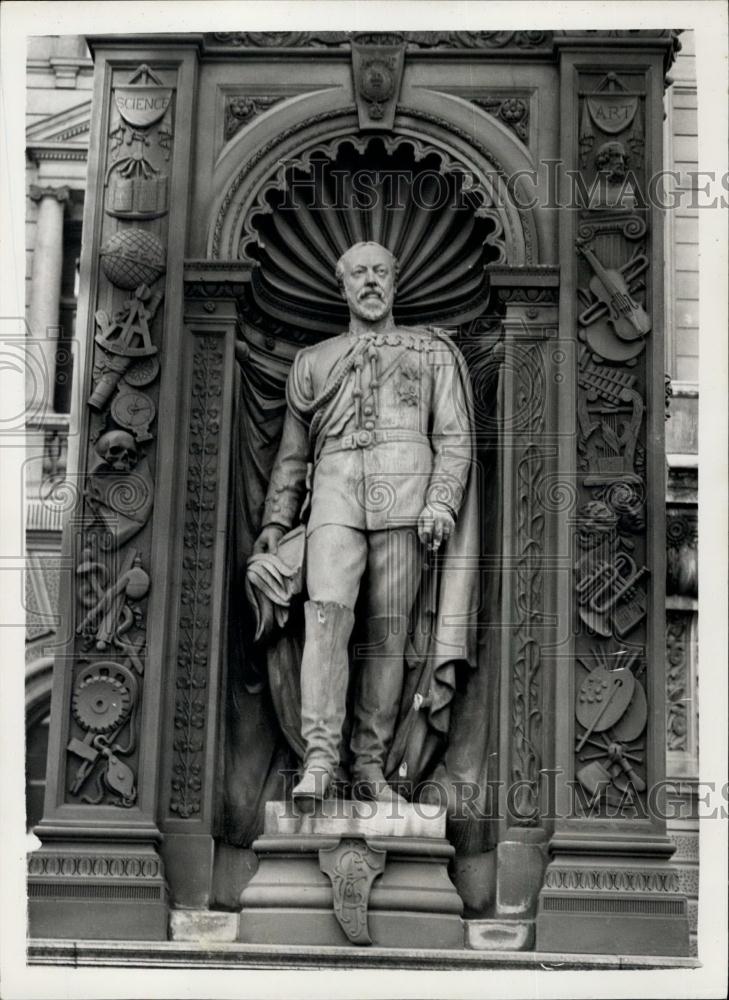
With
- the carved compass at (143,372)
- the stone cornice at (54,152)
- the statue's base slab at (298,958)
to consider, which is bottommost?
the statue's base slab at (298,958)

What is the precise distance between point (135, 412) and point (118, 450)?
0.26 meters

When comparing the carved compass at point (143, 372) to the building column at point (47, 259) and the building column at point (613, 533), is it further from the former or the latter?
the building column at point (47, 259)

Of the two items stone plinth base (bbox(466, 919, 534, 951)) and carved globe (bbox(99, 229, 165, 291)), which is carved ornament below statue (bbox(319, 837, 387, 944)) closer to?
stone plinth base (bbox(466, 919, 534, 951))

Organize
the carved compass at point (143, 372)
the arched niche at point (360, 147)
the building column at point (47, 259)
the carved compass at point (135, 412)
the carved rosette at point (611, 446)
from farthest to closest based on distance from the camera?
the building column at point (47, 259)
the arched niche at point (360, 147)
the carved compass at point (143, 372)
the carved compass at point (135, 412)
the carved rosette at point (611, 446)

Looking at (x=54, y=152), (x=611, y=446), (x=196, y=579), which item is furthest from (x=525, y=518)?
(x=54, y=152)

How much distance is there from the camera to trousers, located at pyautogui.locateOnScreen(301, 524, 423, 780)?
42.6 ft

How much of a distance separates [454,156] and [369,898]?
4609 millimetres

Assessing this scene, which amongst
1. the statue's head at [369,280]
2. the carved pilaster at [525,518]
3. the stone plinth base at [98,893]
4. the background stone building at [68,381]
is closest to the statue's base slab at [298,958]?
the stone plinth base at [98,893]

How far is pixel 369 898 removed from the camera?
1240cm

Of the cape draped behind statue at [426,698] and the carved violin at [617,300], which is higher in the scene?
the carved violin at [617,300]

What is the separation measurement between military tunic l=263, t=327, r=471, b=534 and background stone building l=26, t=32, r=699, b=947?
5.39m

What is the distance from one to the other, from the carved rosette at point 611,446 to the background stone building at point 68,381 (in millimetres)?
5242

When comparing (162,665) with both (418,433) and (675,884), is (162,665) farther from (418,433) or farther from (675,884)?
(675,884)

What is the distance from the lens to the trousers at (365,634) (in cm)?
1299
